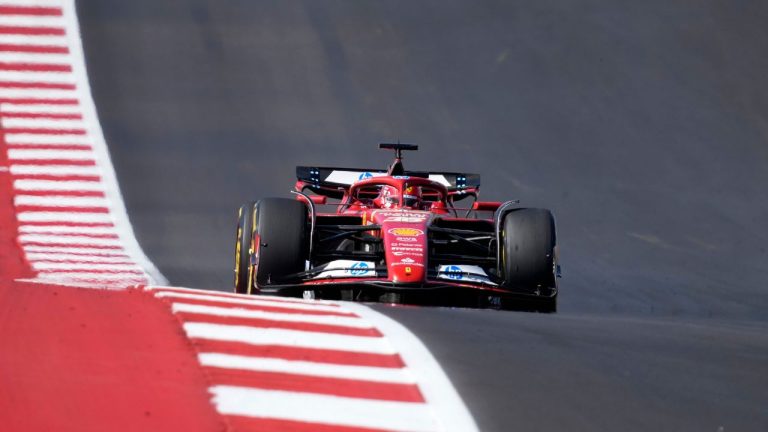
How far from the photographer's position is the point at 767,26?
21.0 metres

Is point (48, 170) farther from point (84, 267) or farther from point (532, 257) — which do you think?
point (532, 257)

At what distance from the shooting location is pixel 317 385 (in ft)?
16.1

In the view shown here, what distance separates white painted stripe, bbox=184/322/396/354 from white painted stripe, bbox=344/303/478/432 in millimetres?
100

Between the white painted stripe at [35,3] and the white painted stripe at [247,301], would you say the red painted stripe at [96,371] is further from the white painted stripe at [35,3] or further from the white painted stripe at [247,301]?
the white painted stripe at [35,3]

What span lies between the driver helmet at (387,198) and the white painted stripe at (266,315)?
4.43m

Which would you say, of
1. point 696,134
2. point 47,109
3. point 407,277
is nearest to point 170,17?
point 47,109

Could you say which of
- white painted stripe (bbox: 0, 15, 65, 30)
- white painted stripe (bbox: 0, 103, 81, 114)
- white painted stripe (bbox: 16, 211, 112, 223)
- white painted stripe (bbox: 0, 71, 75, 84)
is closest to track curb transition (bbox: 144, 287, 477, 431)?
white painted stripe (bbox: 16, 211, 112, 223)

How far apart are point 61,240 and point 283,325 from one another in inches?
280

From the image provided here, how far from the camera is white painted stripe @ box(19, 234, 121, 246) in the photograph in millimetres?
12559

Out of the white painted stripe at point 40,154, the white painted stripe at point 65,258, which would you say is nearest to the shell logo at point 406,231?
the white painted stripe at point 65,258

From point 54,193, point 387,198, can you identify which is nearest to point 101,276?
point 54,193

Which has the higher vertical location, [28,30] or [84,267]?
[28,30]

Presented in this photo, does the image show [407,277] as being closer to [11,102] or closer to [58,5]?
[11,102]

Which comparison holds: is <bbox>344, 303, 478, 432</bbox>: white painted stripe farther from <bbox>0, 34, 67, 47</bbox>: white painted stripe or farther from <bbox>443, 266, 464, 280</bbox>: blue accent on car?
<bbox>0, 34, 67, 47</bbox>: white painted stripe
